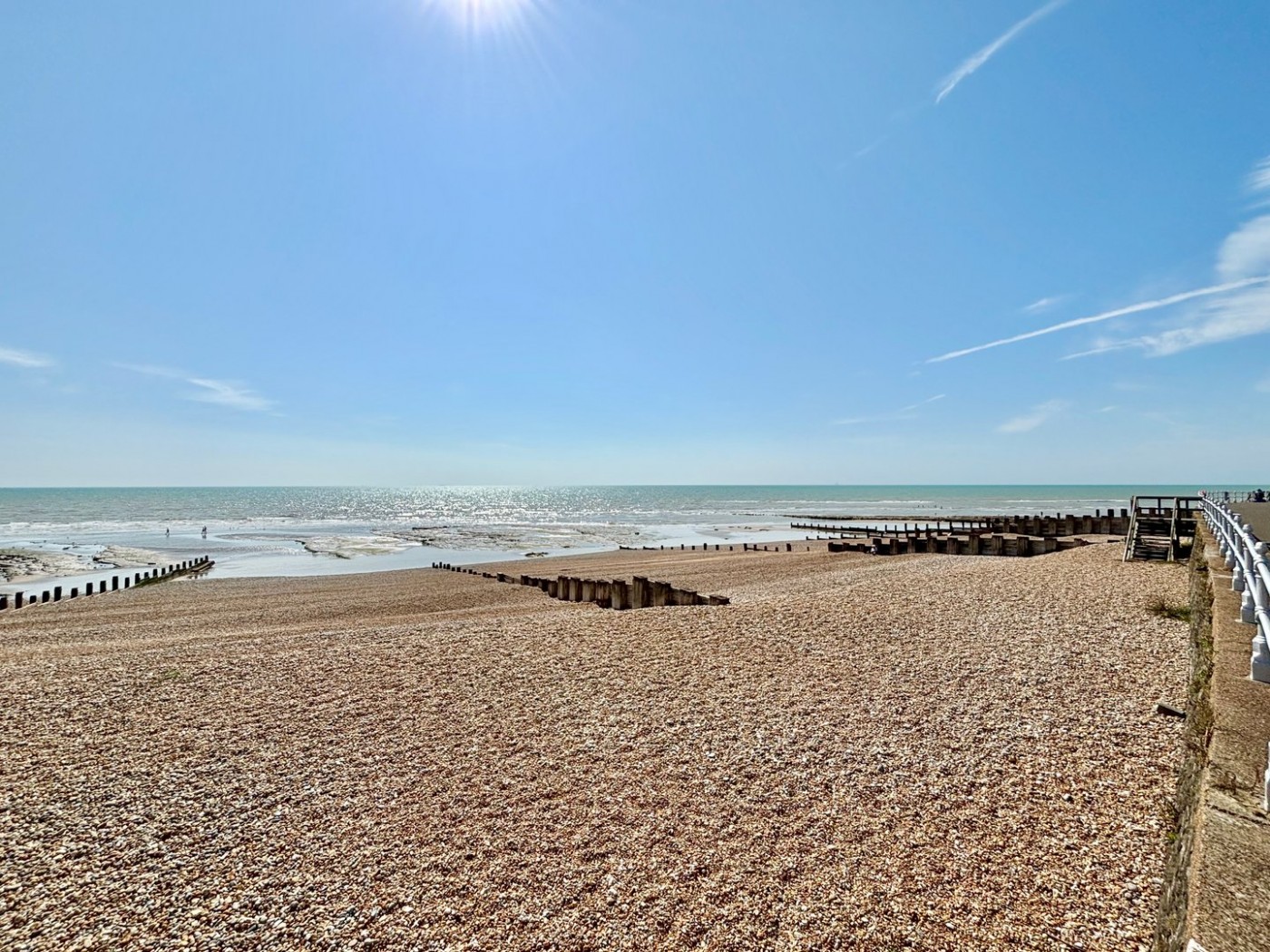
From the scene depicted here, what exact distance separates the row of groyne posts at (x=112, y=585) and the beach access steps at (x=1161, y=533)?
31.9m

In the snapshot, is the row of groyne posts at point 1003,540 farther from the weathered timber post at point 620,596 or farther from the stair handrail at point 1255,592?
the weathered timber post at point 620,596

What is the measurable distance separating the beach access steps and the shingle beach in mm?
8844

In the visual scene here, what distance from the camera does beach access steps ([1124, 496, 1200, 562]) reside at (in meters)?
16.8

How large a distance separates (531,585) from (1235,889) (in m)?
17.3

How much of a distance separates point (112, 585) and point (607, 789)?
88.7ft

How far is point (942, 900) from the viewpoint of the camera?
3.79 m

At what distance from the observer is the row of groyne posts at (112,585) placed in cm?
1941

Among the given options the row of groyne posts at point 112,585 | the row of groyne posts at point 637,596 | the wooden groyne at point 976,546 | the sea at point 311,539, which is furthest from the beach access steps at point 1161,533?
the row of groyne posts at point 112,585

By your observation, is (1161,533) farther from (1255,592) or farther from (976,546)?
(1255,592)

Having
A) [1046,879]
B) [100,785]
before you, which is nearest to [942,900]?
[1046,879]

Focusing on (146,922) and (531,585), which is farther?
(531,585)

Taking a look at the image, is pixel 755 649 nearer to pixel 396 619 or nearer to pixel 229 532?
pixel 396 619

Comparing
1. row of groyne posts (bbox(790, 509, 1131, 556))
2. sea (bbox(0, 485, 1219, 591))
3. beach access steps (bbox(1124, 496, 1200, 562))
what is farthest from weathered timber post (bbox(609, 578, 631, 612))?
sea (bbox(0, 485, 1219, 591))

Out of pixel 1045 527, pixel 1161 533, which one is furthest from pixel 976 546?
pixel 1045 527
